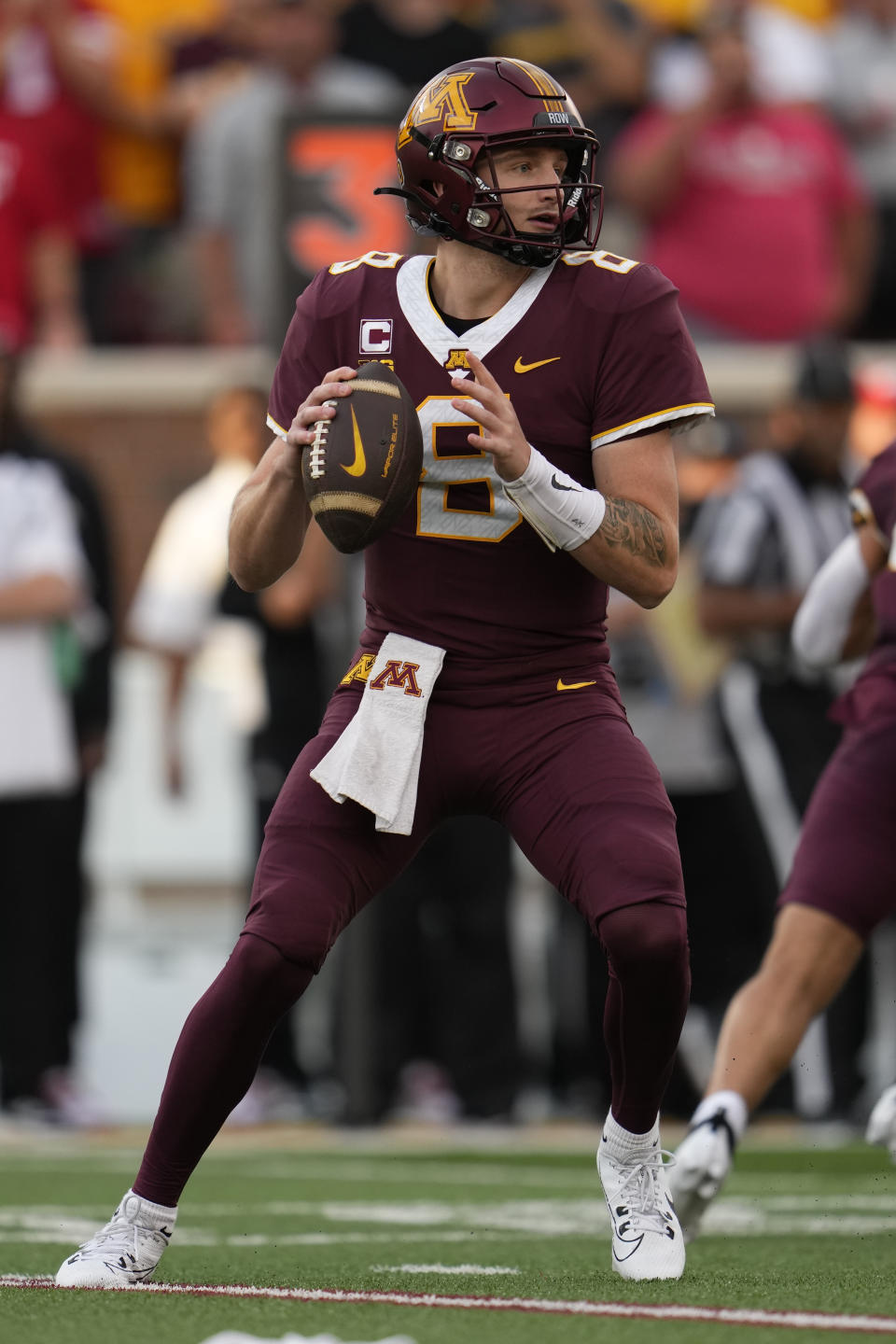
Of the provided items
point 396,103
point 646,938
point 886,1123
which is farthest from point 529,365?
point 396,103

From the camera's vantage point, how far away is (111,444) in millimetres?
11305

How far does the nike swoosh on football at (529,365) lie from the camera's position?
14.5 ft

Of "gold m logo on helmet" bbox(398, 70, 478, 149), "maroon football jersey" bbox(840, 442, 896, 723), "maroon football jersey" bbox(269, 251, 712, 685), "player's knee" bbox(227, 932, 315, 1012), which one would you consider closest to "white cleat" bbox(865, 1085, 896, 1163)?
"maroon football jersey" bbox(840, 442, 896, 723)

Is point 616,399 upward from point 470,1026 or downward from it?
upward

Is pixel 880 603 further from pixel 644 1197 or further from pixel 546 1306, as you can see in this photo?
pixel 546 1306

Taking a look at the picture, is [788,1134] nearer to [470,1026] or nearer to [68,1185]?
[470,1026]

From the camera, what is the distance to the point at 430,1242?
5.32m

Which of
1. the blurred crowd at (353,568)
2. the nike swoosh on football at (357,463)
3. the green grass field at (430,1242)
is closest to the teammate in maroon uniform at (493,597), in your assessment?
the nike swoosh on football at (357,463)

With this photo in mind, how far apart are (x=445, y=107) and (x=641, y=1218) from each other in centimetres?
202

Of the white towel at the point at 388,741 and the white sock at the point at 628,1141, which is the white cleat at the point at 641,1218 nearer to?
the white sock at the point at 628,1141

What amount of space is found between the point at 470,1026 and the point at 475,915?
37 centimetres

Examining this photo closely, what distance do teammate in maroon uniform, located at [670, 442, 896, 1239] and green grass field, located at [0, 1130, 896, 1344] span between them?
1.14ft

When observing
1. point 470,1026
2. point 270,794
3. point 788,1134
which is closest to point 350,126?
point 270,794

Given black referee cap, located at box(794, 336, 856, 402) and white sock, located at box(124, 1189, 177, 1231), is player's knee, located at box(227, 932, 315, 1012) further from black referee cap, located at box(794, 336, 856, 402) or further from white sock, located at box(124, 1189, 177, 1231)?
black referee cap, located at box(794, 336, 856, 402)
